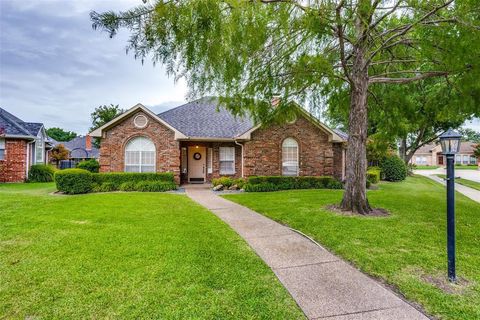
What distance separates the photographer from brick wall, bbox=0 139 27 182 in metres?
18.2

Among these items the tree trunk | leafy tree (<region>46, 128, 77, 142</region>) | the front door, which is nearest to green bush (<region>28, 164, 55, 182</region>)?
the front door

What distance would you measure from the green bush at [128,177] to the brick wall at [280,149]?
4.58 m

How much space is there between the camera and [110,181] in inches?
570

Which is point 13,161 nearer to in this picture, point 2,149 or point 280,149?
point 2,149

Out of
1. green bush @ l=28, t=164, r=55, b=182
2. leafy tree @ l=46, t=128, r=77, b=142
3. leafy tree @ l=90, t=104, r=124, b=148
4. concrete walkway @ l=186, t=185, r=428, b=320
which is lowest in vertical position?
concrete walkway @ l=186, t=185, r=428, b=320

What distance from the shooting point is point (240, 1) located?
15.3 ft

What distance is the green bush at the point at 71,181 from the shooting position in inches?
523

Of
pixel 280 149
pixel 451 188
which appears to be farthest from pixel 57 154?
pixel 451 188

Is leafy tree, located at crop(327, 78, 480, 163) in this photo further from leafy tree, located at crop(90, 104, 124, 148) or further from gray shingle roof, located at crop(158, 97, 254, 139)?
leafy tree, located at crop(90, 104, 124, 148)

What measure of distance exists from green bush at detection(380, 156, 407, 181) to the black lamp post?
2024cm

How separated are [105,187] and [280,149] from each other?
32.8 feet

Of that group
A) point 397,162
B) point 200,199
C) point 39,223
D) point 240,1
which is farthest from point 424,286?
point 397,162

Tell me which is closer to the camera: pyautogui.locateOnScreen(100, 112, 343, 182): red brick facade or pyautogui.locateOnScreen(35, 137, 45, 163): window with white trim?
pyautogui.locateOnScreen(100, 112, 343, 182): red brick facade

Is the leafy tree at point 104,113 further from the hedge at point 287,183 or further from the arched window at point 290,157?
the hedge at point 287,183
